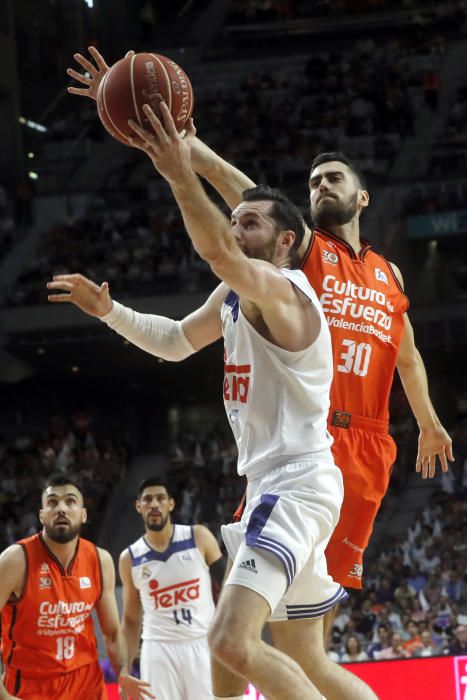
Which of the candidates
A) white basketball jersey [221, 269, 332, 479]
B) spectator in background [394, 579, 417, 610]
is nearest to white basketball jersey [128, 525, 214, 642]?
white basketball jersey [221, 269, 332, 479]

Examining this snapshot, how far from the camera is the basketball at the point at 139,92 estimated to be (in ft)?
14.5

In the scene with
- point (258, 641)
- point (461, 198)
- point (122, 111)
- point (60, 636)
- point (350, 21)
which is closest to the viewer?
point (258, 641)

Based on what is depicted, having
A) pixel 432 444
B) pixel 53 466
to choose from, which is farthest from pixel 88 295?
pixel 53 466

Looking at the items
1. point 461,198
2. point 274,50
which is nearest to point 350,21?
point 274,50

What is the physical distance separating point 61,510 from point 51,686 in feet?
3.41

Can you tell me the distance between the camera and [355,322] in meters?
5.23

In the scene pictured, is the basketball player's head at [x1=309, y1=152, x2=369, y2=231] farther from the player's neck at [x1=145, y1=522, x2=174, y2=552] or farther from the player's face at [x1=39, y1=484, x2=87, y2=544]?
the player's neck at [x1=145, y1=522, x2=174, y2=552]

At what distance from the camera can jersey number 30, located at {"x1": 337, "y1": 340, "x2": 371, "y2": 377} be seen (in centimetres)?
520

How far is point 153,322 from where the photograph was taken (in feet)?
16.9

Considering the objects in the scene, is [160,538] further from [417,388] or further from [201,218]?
[201,218]

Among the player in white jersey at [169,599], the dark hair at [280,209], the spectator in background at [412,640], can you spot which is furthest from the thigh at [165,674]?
the dark hair at [280,209]

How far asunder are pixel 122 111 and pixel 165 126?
0.48 m

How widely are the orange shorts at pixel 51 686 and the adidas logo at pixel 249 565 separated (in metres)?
3.17

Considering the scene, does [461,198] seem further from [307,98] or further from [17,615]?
[17,615]
